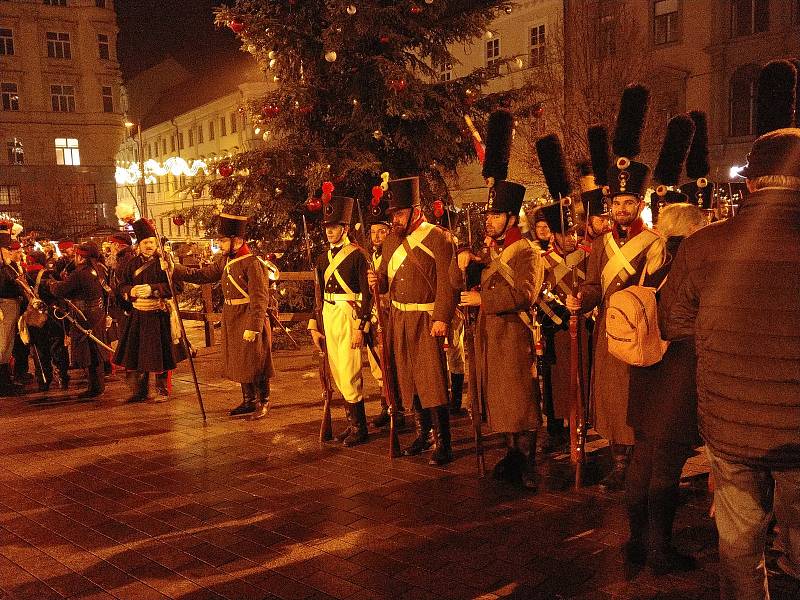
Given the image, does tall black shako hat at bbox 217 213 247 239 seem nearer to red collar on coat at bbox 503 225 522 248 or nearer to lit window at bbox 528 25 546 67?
red collar on coat at bbox 503 225 522 248

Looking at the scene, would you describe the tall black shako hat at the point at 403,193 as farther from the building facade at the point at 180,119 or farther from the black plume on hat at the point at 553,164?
the building facade at the point at 180,119

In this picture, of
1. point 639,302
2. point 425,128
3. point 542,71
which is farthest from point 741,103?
point 639,302

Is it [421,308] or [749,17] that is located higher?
[749,17]

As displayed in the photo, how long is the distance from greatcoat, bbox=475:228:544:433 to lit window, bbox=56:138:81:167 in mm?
60267

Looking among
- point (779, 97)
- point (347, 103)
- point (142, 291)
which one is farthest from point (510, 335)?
point (347, 103)

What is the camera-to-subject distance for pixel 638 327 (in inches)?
179

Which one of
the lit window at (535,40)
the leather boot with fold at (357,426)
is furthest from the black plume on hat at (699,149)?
the lit window at (535,40)

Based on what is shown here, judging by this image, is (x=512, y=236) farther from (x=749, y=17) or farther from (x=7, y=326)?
(x=749, y=17)

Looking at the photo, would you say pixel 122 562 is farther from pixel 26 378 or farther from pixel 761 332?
pixel 26 378

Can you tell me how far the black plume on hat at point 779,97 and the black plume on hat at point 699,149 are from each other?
8.74 feet

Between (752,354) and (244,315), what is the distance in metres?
6.45

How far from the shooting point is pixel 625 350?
4.63 metres

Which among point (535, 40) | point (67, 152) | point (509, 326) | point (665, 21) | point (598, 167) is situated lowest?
point (509, 326)

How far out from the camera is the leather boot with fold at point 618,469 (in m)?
5.88
